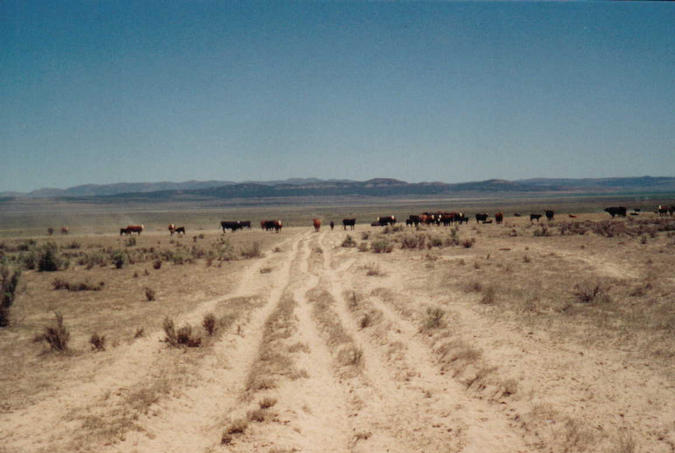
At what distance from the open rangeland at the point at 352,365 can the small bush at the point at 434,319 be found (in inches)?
4.2

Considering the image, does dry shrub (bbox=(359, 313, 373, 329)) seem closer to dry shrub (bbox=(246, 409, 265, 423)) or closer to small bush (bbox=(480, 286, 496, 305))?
small bush (bbox=(480, 286, 496, 305))

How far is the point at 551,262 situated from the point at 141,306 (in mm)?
15890

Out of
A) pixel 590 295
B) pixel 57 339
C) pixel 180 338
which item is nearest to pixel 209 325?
pixel 180 338

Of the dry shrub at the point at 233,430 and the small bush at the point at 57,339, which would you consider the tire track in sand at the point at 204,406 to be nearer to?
the dry shrub at the point at 233,430

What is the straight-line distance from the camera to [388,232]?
38.8 metres

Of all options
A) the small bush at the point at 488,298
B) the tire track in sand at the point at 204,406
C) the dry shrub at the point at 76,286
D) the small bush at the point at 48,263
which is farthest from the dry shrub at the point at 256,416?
the small bush at the point at 48,263

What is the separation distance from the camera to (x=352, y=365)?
8.39 m

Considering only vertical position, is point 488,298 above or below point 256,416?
above

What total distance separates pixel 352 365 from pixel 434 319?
2915mm

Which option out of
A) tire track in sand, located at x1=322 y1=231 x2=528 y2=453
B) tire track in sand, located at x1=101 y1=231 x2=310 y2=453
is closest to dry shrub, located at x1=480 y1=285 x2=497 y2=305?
tire track in sand, located at x1=322 y1=231 x2=528 y2=453

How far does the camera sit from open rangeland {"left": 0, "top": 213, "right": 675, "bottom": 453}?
5781mm

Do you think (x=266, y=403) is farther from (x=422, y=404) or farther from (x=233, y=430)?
(x=422, y=404)

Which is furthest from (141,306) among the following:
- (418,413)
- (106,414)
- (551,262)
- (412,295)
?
(551,262)

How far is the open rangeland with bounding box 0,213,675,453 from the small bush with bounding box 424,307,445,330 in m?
0.11
